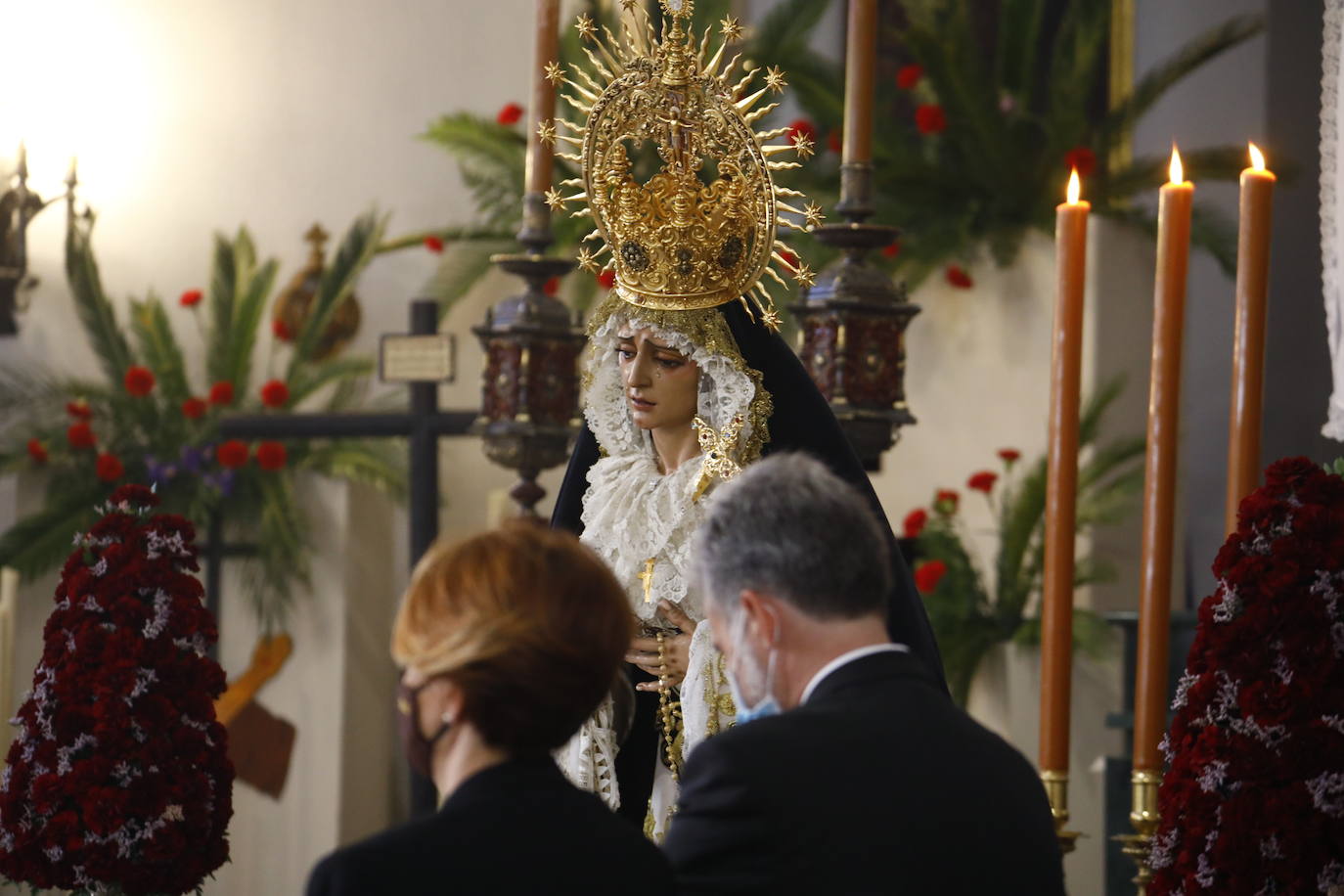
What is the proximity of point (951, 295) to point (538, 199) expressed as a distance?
239 centimetres

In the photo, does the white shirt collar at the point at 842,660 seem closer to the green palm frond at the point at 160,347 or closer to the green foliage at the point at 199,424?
the green foliage at the point at 199,424

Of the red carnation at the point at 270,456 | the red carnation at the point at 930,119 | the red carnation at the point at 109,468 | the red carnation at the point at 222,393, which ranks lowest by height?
the red carnation at the point at 109,468

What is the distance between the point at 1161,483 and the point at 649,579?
0.85 metres

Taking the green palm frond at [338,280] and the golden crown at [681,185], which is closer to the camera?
the golden crown at [681,185]

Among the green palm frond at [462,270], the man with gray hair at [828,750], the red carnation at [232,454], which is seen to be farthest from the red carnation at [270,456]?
the man with gray hair at [828,750]

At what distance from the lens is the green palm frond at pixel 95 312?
20.8 ft

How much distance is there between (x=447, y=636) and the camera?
Result: 1.64 metres

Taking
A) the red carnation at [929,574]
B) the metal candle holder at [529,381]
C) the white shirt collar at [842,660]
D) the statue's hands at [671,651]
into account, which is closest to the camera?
the white shirt collar at [842,660]

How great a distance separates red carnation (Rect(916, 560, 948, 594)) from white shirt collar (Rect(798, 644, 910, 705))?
327 cm

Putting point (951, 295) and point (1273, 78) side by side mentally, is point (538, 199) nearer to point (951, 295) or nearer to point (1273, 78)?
point (951, 295)

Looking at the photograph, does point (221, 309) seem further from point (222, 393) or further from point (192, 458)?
point (192, 458)

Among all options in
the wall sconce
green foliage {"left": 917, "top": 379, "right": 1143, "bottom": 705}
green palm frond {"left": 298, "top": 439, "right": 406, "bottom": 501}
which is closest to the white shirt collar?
green foliage {"left": 917, "top": 379, "right": 1143, "bottom": 705}

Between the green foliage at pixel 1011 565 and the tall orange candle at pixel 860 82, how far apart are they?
1830 mm

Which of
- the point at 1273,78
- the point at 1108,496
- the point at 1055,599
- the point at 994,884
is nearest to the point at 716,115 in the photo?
the point at 1055,599
